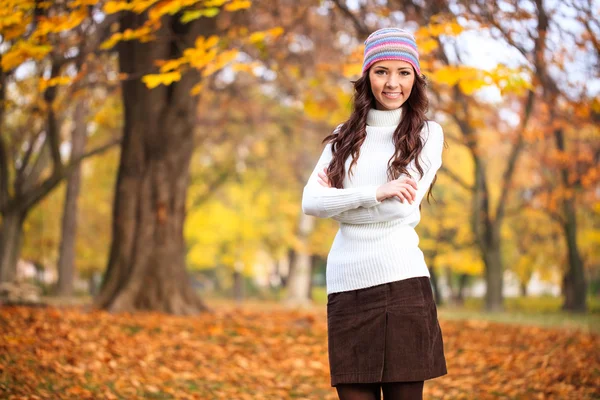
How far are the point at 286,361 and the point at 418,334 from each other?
5292mm

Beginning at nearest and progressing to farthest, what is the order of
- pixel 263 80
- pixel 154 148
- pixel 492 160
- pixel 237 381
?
pixel 237 381, pixel 154 148, pixel 263 80, pixel 492 160

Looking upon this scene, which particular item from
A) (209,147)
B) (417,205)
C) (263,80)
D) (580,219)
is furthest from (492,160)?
(417,205)

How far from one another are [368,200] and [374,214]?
0.09 metres

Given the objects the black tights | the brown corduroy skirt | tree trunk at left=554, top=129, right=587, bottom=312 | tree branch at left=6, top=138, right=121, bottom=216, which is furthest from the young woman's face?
tree trunk at left=554, top=129, right=587, bottom=312

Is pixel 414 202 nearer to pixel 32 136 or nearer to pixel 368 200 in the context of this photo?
pixel 368 200

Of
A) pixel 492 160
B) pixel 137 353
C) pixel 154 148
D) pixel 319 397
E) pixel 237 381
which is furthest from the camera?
pixel 492 160

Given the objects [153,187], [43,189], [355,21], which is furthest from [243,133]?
[355,21]

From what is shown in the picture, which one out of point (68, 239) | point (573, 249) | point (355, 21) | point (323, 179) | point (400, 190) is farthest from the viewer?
point (68, 239)

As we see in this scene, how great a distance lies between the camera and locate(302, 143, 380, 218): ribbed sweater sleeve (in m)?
3.06

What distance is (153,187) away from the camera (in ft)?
36.7

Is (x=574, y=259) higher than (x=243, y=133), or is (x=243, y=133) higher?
(x=243, y=133)

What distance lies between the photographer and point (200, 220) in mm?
31375

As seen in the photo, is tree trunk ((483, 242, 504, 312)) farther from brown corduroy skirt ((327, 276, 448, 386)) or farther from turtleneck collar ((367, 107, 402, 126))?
brown corduroy skirt ((327, 276, 448, 386))

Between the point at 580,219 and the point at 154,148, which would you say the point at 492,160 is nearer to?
the point at 580,219
